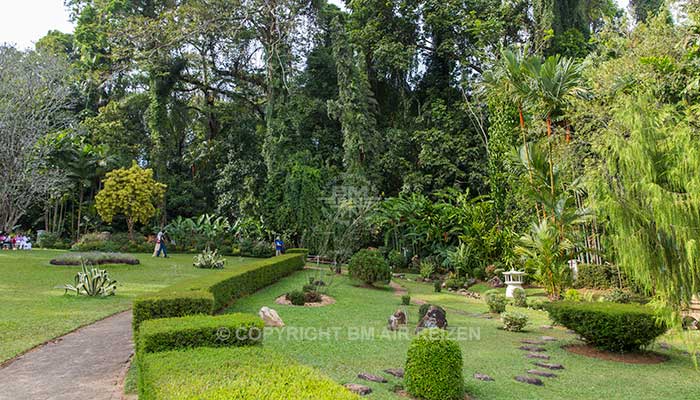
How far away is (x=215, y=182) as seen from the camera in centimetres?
2995

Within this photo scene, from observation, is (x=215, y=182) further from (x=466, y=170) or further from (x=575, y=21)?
(x=575, y=21)

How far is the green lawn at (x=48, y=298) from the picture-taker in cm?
737

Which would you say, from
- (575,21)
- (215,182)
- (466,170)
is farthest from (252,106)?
(575,21)

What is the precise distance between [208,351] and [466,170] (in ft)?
66.1

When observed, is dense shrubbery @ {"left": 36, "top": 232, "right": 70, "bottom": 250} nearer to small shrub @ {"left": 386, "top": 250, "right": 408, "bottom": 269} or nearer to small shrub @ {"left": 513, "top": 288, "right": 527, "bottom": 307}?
small shrub @ {"left": 386, "top": 250, "right": 408, "bottom": 269}

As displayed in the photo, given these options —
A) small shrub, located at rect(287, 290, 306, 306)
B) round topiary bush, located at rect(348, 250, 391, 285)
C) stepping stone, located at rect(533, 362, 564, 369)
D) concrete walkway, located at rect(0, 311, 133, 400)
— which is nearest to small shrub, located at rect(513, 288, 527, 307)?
round topiary bush, located at rect(348, 250, 391, 285)

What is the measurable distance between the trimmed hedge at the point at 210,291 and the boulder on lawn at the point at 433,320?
11.3ft

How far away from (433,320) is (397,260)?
1239 cm

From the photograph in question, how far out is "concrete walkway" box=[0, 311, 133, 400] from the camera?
4984 mm

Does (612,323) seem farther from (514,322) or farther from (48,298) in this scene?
(48,298)

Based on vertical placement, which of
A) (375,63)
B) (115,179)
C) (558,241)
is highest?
(375,63)

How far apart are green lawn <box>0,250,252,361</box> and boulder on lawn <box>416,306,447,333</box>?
5955 mm

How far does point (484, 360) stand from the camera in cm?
635

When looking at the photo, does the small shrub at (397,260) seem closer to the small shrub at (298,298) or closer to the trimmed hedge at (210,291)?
the trimmed hedge at (210,291)
